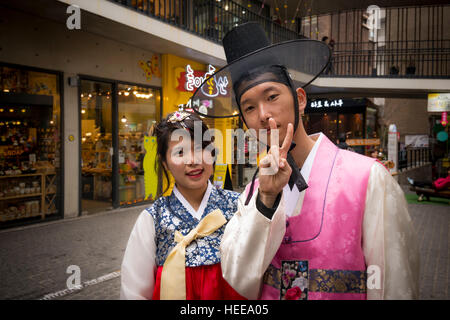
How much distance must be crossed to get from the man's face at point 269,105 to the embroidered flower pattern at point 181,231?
0.65 metres

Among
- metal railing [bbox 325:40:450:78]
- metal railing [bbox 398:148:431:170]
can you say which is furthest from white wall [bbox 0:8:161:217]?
metal railing [bbox 398:148:431:170]

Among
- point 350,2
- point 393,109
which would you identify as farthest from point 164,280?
point 393,109

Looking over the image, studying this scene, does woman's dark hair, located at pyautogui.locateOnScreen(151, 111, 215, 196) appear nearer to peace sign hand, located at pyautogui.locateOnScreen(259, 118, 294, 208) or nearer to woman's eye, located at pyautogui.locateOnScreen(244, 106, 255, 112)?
woman's eye, located at pyautogui.locateOnScreen(244, 106, 255, 112)

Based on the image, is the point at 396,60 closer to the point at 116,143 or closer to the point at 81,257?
the point at 116,143

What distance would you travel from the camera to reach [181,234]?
1.53 meters

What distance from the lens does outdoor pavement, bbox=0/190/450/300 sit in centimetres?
342

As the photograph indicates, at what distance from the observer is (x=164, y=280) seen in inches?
55.7

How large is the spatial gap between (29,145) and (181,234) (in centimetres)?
595

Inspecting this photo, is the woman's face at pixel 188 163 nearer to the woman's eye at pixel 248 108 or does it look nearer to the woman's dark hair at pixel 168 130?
the woman's dark hair at pixel 168 130

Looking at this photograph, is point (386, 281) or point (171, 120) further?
point (171, 120)

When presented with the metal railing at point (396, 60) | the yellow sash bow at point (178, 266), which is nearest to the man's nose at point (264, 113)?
the yellow sash bow at point (178, 266)

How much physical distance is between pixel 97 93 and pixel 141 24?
6.81 ft

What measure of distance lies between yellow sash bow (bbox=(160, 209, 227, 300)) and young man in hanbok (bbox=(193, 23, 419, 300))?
0.42 meters

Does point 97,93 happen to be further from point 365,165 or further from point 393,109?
point 393,109
